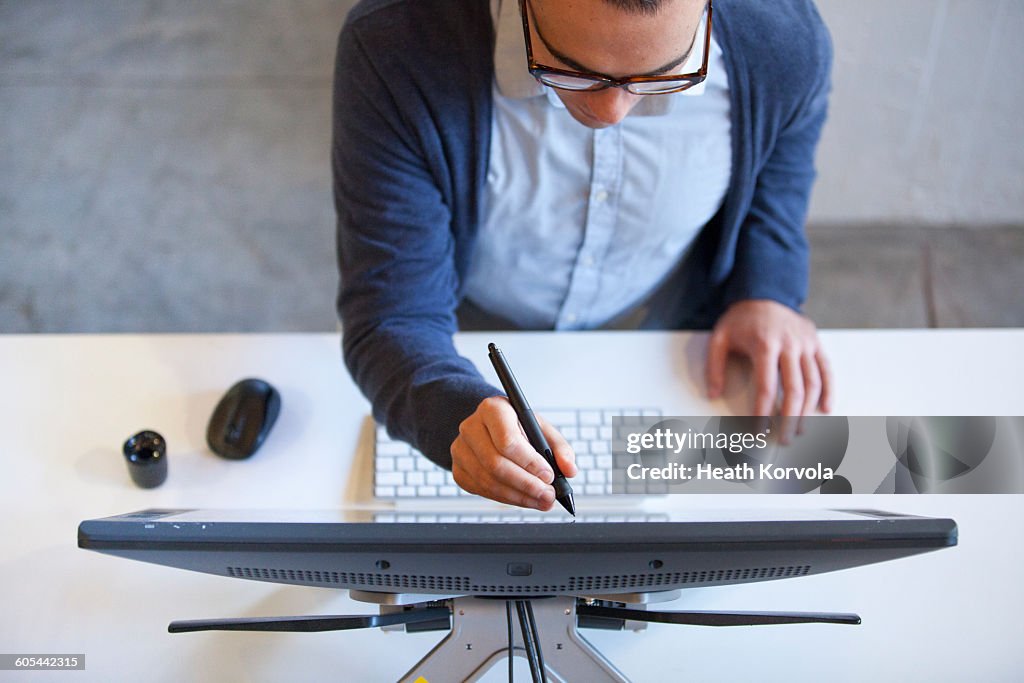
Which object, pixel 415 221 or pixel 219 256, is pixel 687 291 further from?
pixel 219 256

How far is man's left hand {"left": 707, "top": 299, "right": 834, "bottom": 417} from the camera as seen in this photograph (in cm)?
103

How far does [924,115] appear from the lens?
189 centimetres

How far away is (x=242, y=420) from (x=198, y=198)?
4.39 ft

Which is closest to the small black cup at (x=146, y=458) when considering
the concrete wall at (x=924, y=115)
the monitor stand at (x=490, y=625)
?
the monitor stand at (x=490, y=625)

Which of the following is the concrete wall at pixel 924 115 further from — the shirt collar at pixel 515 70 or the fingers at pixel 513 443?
the fingers at pixel 513 443

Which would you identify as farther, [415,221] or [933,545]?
[415,221]

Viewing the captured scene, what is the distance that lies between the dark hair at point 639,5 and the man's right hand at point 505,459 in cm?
34

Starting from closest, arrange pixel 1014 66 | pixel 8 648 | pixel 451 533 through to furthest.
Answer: pixel 451 533 < pixel 8 648 < pixel 1014 66

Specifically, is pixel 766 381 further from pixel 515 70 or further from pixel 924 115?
pixel 924 115

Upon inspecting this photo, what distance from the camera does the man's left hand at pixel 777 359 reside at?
1031mm

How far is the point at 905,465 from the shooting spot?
0.99 metres

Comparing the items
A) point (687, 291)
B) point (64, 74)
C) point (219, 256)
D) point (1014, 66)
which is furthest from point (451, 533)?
point (64, 74)

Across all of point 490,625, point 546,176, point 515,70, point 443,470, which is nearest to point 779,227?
point 546,176

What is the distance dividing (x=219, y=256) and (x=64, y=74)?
74 centimetres
